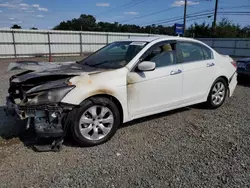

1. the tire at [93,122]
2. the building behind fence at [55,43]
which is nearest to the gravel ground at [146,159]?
the tire at [93,122]

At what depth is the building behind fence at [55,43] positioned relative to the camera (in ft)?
62.6

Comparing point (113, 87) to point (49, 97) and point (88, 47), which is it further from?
point (88, 47)

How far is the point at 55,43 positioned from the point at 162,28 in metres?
38.9

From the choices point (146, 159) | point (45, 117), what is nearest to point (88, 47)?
point (45, 117)

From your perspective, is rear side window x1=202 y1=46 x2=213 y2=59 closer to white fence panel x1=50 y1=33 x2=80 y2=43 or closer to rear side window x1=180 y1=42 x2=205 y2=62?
rear side window x1=180 y1=42 x2=205 y2=62

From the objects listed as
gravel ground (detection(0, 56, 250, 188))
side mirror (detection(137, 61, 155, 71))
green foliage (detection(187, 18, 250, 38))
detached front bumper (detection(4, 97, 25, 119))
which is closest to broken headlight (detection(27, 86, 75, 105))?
detached front bumper (detection(4, 97, 25, 119))

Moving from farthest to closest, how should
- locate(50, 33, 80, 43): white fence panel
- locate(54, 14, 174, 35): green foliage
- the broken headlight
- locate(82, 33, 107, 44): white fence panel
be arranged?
locate(54, 14, 174, 35): green foliage → locate(82, 33, 107, 44): white fence panel → locate(50, 33, 80, 43): white fence panel → the broken headlight

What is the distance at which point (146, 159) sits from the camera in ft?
9.86

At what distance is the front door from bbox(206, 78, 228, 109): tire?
106 centimetres

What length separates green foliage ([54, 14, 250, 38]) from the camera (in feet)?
146

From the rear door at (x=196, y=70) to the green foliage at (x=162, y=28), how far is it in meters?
32.1

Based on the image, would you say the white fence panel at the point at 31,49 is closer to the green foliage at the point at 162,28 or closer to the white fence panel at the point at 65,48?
the white fence panel at the point at 65,48

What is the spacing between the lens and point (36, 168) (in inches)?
110

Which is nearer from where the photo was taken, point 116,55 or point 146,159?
point 146,159
